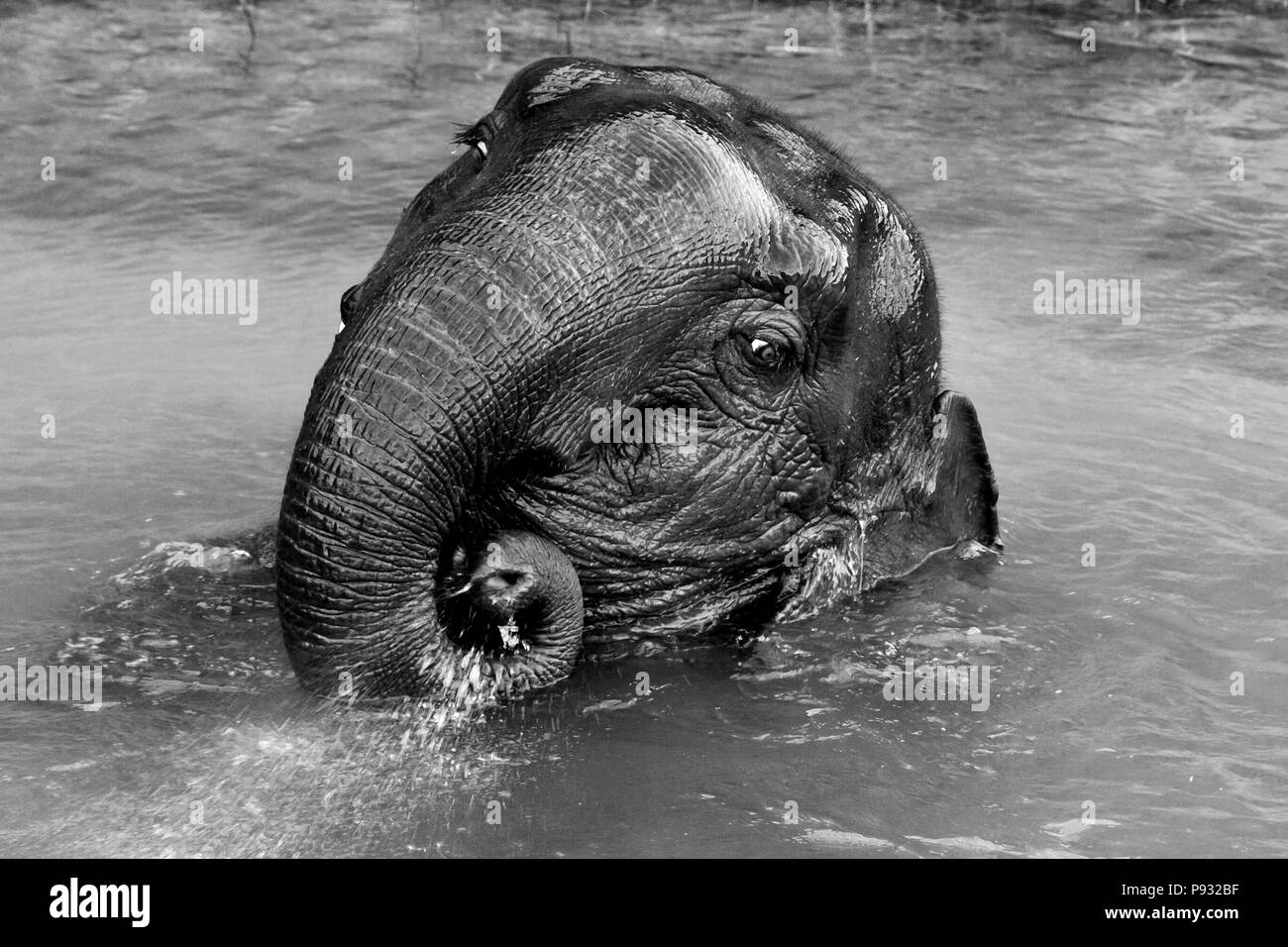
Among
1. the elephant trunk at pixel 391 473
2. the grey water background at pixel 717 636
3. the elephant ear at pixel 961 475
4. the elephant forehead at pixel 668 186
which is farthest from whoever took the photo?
the elephant ear at pixel 961 475

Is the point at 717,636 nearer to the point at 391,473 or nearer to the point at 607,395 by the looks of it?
the point at 607,395

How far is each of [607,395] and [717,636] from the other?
136cm

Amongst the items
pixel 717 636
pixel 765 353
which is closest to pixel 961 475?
pixel 717 636

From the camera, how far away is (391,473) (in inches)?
217

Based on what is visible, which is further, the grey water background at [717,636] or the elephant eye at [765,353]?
the elephant eye at [765,353]

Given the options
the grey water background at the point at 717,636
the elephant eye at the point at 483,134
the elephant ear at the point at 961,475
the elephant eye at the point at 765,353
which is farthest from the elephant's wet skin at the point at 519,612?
the elephant ear at the point at 961,475

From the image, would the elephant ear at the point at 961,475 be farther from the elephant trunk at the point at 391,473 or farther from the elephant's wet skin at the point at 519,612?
the elephant trunk at the point at 391,473

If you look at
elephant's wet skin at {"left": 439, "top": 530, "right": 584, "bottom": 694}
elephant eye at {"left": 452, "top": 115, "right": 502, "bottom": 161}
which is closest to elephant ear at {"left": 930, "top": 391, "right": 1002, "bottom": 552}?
elephant's wet skin at {"left": 439, "top": 530, "right": 584, "bottom": 694}

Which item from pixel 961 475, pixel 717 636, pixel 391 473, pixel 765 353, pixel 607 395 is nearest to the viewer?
pixel 391 473

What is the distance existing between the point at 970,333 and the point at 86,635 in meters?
6.23

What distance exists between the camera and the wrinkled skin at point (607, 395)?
18.3 feet

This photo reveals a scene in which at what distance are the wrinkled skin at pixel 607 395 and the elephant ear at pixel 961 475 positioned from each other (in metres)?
0.03
